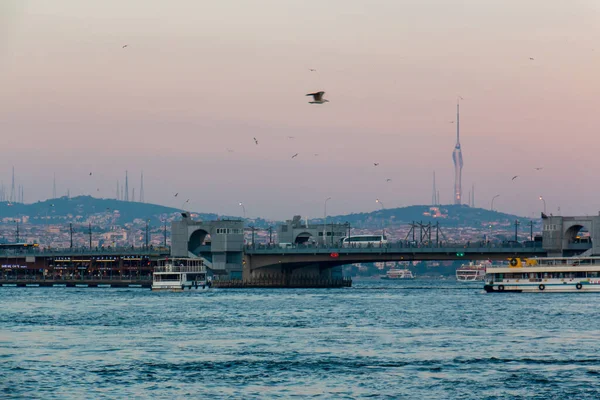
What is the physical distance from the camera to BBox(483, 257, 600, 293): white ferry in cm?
14125

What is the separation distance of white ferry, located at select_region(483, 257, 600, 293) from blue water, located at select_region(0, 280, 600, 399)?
38975mm

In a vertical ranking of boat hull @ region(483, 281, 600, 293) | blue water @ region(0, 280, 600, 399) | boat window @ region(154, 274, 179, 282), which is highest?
boat window @ region(154, 274, 179, 282)

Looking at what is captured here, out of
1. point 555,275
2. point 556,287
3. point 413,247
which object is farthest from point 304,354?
point 413,247

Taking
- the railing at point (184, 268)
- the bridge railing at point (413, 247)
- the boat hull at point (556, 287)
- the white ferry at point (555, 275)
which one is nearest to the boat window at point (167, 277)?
the railing at point (184, 268)

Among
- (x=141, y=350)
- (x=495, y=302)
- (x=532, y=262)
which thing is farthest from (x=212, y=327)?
(x=532, y=262)

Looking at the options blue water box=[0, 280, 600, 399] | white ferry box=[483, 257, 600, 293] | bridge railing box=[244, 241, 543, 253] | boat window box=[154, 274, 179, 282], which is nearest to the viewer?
blue water box=[0, 280, 600, 399]

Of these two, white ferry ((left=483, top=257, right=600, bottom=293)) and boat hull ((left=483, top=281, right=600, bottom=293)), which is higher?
white ferry ((left=483, top=257, right=600, bottom=293))

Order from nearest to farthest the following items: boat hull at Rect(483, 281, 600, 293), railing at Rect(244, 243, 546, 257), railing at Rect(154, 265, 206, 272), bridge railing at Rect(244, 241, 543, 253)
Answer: boat hull at Rect(483, 281, 600, 293)
railing at Rect(154, 265, 206, 272)
railing at Rect(244, 243, 546, 257)
bridge railing at Rect(244, 241, 543, 253)

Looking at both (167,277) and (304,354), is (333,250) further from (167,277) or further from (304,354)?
(304,354)

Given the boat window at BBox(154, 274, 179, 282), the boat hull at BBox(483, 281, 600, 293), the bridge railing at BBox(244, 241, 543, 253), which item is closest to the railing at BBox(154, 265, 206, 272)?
the boat window at BBox(154, 274, 179, 282)

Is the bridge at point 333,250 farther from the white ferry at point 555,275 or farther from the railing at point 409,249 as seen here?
the white ferry at point 555,275

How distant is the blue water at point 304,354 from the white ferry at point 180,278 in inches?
2532

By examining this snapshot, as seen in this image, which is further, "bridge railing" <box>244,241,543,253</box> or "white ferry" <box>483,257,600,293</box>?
"bridge railing" <box>244,241,543,253</box>

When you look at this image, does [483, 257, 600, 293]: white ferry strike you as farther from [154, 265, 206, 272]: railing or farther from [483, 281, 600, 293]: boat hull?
[154, 265, 206, 272]: railing
